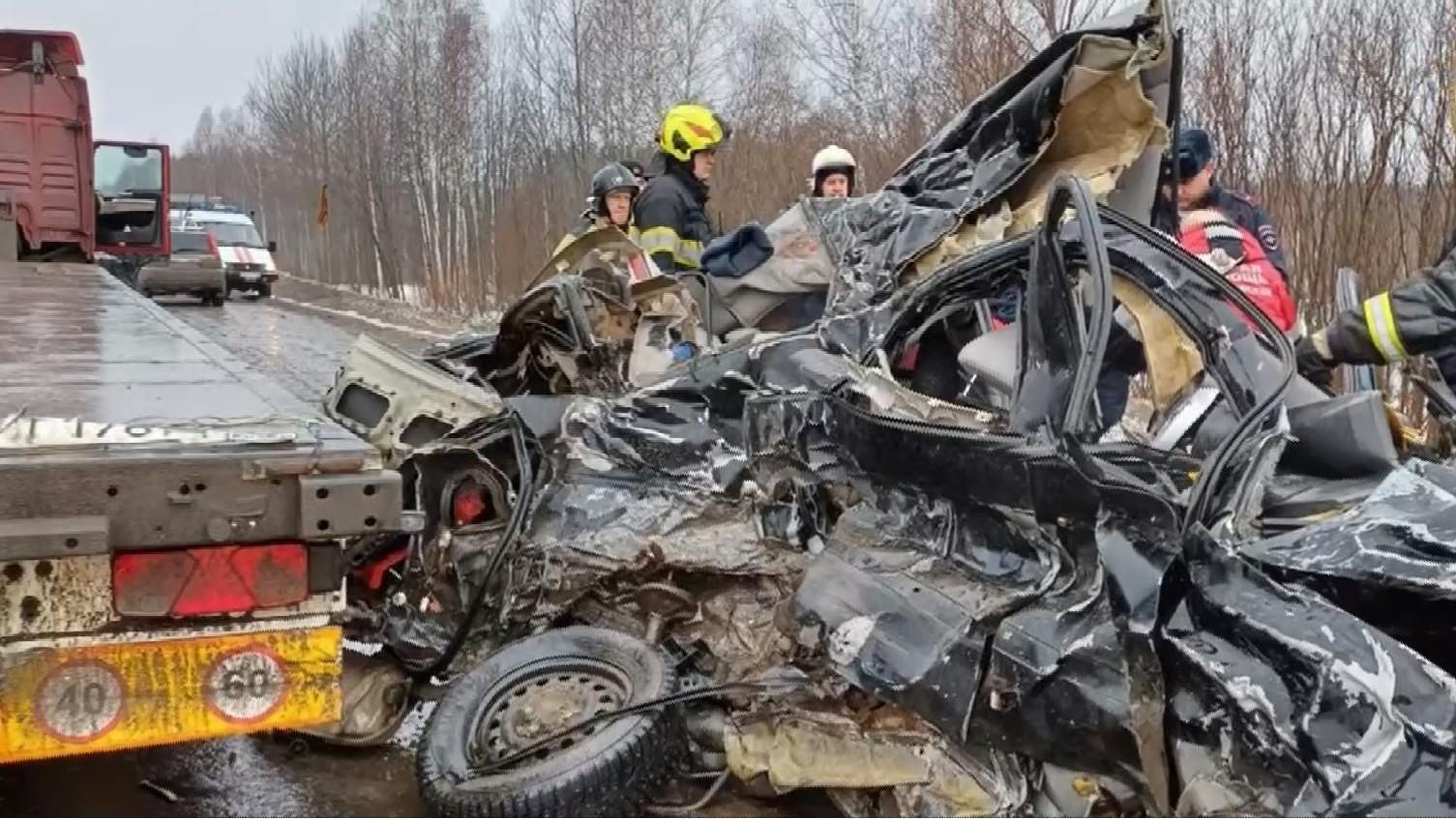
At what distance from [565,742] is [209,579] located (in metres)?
1.33

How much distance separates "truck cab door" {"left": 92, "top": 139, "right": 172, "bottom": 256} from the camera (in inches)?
429

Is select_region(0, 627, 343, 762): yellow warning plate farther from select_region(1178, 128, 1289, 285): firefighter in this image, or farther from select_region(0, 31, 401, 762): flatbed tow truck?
select_region(1178, 128, 1289, 285): firefighter

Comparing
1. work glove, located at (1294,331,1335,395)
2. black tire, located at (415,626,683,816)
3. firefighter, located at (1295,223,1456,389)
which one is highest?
firefighter, located at (1295,223,1456,389)

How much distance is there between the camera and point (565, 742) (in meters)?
3.33

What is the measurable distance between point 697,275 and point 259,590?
10.1ft

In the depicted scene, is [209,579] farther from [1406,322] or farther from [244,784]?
[1406,322]

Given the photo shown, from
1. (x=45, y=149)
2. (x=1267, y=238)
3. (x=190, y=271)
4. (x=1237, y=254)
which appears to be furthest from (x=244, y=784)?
(x=190, y=271)

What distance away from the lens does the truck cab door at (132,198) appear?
35.8ft

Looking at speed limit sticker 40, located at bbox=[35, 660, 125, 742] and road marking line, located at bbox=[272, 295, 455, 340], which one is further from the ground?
speed limit sticker 40, located at bbox=[35, 660, 125, 742]

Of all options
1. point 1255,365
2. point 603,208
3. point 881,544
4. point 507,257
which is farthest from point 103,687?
point 507,257

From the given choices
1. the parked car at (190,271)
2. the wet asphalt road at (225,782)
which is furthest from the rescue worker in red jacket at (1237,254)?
the parked car at (190,271)

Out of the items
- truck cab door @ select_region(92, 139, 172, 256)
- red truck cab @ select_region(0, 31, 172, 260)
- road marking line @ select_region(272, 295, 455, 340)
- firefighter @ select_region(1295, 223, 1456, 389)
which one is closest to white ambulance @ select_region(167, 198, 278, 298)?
road marking line @ select_region(272, 295, 455, 340)

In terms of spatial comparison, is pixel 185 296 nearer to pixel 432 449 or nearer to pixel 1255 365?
pixel 432 449

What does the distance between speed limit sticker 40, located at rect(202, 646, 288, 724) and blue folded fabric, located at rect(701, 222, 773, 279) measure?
314cm
